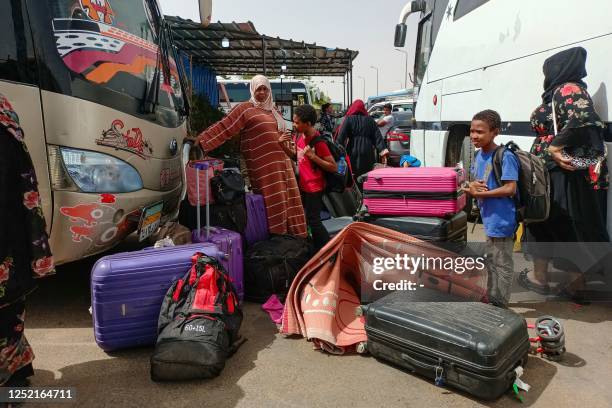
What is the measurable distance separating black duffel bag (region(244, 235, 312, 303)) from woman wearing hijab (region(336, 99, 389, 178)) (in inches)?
100

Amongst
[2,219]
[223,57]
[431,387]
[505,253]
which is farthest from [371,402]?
[223,57]

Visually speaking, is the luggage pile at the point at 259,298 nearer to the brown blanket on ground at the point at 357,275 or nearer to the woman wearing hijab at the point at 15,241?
the brown blanket on ground at the point at 357,275

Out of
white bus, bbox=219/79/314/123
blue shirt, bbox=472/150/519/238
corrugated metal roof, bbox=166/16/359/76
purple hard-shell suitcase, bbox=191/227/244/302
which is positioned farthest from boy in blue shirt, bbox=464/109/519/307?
white bus, bbox=219/79/314/123

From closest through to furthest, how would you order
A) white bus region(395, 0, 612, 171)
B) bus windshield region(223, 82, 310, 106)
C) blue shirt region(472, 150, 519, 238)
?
blue shirt region(472, 150, 519, 238) → white bus region(395, 0, 612, 171) → bus windshield region(223, 82, 310, 106)

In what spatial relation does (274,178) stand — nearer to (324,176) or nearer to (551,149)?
(324,176)

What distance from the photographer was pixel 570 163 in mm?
3525

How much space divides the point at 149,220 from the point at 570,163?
3297 millimetres

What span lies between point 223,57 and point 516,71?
39.5ft

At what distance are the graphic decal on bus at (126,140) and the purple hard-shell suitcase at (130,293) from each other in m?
0.80

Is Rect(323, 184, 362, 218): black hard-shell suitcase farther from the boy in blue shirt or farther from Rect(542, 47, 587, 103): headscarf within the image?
Rect(542, 47, 587, 103): headscarf

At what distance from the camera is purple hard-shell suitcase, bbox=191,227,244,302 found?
12.0 ft

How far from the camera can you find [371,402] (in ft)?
7.97

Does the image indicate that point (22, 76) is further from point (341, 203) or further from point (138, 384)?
point (341, 203)

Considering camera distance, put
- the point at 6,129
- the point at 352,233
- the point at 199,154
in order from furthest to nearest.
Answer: the point at 199,154
the point at 352,233
the point at 6,129
